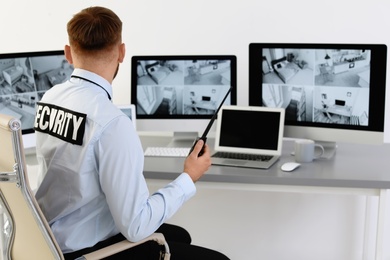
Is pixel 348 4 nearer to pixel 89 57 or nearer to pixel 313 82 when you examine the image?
pixel 313 82

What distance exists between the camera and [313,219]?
3.33 metres

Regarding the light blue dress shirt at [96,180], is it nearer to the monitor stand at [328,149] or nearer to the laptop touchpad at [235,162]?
the laptop touchpad at [235,162]

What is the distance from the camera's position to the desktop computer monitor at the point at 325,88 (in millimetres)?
2533

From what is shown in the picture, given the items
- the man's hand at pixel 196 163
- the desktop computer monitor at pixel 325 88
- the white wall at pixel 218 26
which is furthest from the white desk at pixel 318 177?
the white wall at pixel 218 26

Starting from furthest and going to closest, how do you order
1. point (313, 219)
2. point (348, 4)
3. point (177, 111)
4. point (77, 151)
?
point (313, 219) < point (348, 4) < point (177, 111) < point (77, 151)

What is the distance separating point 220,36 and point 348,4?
0.68m

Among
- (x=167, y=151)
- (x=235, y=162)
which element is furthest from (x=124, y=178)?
(x=167, y=151)

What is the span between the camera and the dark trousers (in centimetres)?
187

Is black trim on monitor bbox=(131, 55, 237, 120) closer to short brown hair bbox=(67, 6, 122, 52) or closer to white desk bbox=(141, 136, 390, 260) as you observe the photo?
white desk bbox=(141, 136, 390, 260)

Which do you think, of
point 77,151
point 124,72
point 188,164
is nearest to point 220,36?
Result: point 124,72

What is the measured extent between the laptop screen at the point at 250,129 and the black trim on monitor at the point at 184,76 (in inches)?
8.1

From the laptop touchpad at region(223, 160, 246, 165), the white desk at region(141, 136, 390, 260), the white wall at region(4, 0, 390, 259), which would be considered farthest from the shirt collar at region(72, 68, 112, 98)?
the white wall at region(4, 0, 390, 259)

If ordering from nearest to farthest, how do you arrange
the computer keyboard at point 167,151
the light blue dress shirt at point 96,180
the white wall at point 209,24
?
the light blue dress shirt at point 96,180, the computer keyboard at point 167,151, the white wall at point 209,24

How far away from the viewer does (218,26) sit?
127 inches
